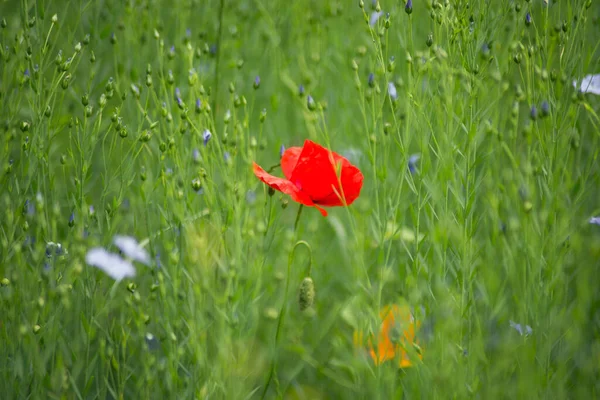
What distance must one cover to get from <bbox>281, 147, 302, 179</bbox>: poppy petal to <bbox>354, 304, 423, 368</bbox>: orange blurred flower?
1.29 ft

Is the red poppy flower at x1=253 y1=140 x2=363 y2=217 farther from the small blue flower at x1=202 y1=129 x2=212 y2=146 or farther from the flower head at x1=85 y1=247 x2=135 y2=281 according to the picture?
the flower head at x1=85 y1=247 x2=135 y2=281

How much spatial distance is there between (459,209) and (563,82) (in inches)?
14.8

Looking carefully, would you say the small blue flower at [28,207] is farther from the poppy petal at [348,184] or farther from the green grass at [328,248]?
the poppy petal at [348,184]

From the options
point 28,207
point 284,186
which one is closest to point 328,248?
point 284,186

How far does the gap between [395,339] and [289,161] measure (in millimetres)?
492

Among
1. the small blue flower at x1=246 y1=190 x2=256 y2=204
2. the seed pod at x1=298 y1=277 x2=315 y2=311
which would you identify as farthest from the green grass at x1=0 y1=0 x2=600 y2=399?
the seed pod at x1=298 y1=277 x2=315 y2=311

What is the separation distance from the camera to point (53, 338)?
1.37 meters

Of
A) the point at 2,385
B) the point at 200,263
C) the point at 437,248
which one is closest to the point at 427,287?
the point at 437,248

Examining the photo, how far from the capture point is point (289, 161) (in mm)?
1589

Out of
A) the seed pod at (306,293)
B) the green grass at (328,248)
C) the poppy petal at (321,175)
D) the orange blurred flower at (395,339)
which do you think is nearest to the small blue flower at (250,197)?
the green grass at (328,248)

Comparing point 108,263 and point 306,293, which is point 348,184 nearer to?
point 306,293

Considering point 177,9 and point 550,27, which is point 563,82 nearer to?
point 550,27

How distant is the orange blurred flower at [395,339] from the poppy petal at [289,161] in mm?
395

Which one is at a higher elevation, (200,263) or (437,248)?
(437,248)
